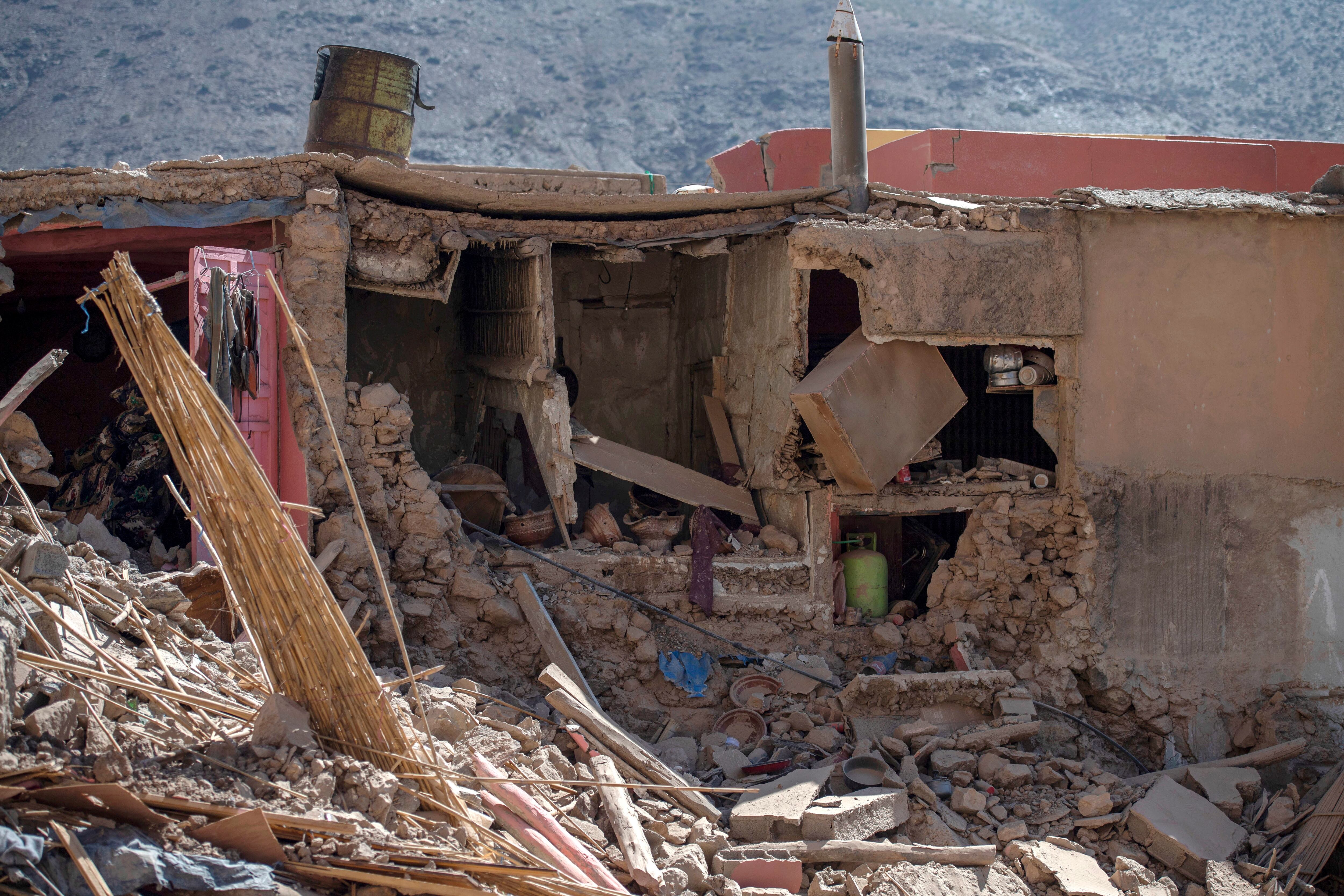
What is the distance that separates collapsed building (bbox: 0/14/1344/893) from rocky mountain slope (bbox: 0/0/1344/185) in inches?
796

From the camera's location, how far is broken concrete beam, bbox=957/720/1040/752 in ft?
22.1

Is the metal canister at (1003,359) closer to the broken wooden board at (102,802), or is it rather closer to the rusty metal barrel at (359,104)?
the rusty metal barrel at (359,104)

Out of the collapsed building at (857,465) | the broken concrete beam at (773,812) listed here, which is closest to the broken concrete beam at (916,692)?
the collapsed building at (857,465)

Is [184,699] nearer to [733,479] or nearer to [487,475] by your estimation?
[487,475]

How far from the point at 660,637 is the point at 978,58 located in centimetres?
3178

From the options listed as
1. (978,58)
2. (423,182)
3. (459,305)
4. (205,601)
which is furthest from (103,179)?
(978,58)

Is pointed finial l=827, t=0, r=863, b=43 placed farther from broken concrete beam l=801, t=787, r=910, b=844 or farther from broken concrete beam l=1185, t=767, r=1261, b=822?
broken concrete beam l=1185, t=767, r=1261, b=822

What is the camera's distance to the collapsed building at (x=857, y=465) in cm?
666

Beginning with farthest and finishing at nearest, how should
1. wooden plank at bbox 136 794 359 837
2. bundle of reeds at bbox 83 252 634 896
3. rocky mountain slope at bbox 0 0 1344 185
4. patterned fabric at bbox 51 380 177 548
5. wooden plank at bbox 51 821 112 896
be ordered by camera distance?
rocky mountain slope at bbox 0 0 1344 185, patterned fabric at bbox 51 380 177 548, bundle of reeds at bbox 83 252 634 896, wooden plank at bbox 136 794 359 837, wooden plank at bbox 51 821 112 896

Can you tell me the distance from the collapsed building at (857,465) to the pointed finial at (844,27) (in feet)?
4.77

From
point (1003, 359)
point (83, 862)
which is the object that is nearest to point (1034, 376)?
point (1003, 359)

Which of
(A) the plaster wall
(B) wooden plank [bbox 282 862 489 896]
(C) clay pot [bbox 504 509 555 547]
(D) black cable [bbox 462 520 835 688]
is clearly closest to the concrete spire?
(A) the plaster wall

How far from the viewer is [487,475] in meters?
7.77

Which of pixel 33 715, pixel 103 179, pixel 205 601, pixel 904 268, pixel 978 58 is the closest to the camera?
pixel 33 715
